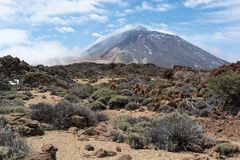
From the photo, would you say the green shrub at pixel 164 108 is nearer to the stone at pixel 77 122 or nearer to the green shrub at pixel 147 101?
the green shrub at pixel 147 101

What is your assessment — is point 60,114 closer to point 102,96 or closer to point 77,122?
point 77,122

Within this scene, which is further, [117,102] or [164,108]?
[117,102]

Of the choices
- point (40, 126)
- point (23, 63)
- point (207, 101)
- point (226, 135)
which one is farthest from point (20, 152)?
point (23, 63)

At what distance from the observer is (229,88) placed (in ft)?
64.4

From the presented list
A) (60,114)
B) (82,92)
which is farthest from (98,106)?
(60,114)

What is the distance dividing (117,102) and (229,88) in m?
5.81

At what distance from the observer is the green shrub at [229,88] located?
1939 cm

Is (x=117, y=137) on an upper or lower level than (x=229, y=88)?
lower

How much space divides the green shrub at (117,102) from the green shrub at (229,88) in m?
4.78

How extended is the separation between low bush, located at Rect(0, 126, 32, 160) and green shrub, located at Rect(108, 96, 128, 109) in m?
12.8

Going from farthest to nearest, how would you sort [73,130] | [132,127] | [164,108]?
[164,108]
[132,127]
[73,130]

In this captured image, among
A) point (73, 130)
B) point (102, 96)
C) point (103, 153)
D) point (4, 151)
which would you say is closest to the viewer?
point (4, 151)

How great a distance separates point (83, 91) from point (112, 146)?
1690 cm

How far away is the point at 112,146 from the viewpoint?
11375 mm
